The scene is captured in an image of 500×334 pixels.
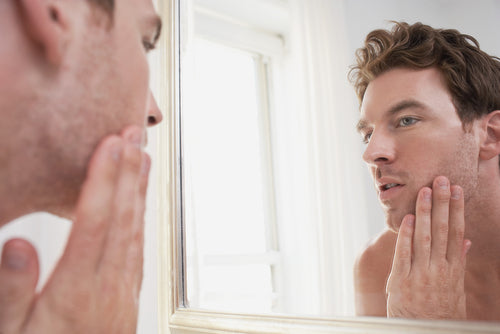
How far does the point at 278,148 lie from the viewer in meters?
0.78

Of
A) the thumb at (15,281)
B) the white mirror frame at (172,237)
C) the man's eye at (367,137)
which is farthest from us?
the white mirror frame at (172,237)

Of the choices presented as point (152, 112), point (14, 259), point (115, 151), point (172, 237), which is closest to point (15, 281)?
point (14, 259)

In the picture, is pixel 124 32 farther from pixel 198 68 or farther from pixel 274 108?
pixel 198 68

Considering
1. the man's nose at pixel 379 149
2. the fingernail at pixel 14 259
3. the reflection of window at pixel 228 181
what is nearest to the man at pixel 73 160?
the fingernail at pixel 14 259

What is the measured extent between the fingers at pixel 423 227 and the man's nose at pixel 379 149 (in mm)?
66

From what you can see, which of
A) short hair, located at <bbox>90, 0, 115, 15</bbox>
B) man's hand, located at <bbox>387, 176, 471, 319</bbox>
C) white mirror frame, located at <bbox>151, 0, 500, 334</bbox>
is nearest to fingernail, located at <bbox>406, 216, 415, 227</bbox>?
man's hand, located at <bbox>387, 176, 471, 319</bbox>

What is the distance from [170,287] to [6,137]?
762mm

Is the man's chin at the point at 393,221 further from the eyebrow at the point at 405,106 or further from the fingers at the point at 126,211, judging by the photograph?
the fingers at the point at 126,211

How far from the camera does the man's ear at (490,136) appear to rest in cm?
45

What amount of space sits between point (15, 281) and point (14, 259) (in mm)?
17

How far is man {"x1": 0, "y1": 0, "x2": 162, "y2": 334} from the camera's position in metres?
0.32

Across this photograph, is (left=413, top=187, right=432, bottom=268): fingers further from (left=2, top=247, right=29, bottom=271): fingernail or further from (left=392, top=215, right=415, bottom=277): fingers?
(left=2, top=247, right=29, bottom=271): fingernail

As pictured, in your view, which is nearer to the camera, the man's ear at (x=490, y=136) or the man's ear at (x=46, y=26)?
the man's ear at (x=46, y=26)

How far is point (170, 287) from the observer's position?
3.32 feet
